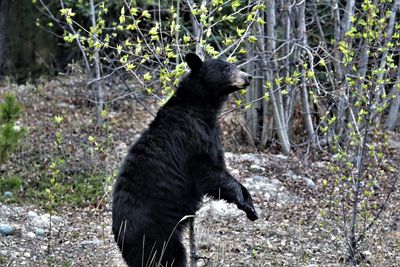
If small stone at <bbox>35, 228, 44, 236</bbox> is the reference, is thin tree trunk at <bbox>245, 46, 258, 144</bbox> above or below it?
above

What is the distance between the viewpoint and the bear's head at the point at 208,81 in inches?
206

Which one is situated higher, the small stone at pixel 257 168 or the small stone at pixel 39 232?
the small stone at pixel 39 232

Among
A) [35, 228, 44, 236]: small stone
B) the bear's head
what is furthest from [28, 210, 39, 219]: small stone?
the bear's head

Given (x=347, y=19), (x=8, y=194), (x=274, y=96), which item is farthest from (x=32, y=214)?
(x=347, y=19)

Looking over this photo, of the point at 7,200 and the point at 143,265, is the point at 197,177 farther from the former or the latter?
the point at 7,200

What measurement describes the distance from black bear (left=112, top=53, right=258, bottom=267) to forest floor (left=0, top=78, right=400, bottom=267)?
971 mm

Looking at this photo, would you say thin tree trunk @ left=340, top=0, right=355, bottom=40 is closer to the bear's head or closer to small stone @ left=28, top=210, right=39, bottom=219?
the bear's head

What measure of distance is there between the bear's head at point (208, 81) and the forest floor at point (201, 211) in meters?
1.23

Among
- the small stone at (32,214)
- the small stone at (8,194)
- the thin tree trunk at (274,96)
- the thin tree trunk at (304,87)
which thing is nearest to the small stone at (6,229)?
the small stone at (32,214)

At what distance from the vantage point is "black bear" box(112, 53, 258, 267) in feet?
15.4

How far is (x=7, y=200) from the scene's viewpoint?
8.04 meters

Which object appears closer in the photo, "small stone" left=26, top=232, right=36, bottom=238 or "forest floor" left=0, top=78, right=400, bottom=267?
"forest floor" left=0, top=78, right=400, bottom=267

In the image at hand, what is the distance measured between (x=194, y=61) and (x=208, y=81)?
194 millimetres

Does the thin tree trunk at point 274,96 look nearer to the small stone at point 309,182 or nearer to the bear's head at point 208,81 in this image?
the small stone at point 309,182
